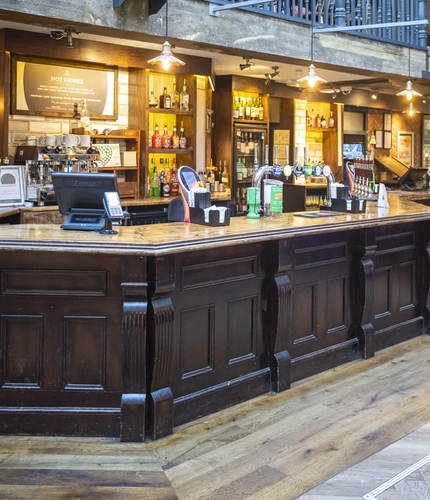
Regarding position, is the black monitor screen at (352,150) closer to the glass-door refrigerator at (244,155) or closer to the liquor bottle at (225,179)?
the glass-door refrigerator at (244,155)

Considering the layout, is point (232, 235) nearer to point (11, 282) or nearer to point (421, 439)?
point (11, 282)

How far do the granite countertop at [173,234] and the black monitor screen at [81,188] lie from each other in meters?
0.17

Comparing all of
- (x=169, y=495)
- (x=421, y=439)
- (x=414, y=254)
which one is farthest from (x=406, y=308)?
(x=169, y=495)

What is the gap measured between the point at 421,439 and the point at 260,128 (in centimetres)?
665

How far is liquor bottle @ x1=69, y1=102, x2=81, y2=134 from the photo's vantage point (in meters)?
6.91

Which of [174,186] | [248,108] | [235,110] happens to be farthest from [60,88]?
[248,108]

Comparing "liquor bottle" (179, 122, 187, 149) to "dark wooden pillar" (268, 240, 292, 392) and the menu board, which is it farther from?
"dark wooden pillar" (268, 240, 292, 392)

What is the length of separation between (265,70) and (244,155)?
47.9 inches

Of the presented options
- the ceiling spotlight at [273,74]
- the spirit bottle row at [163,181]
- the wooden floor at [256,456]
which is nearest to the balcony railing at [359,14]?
the ceiling spotlight at [273,74]

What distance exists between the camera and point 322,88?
1038 cm

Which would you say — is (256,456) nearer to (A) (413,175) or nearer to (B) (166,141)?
(B) (166,141)

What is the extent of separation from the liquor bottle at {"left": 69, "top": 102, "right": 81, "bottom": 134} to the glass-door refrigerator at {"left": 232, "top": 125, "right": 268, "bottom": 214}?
270 cm

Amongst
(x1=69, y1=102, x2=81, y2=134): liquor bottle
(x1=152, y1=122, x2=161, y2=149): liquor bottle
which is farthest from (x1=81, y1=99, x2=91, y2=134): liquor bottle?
(x1=152, y1=122, x2=161, y2=149): liquor bottle

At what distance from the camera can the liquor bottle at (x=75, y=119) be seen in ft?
22.7
